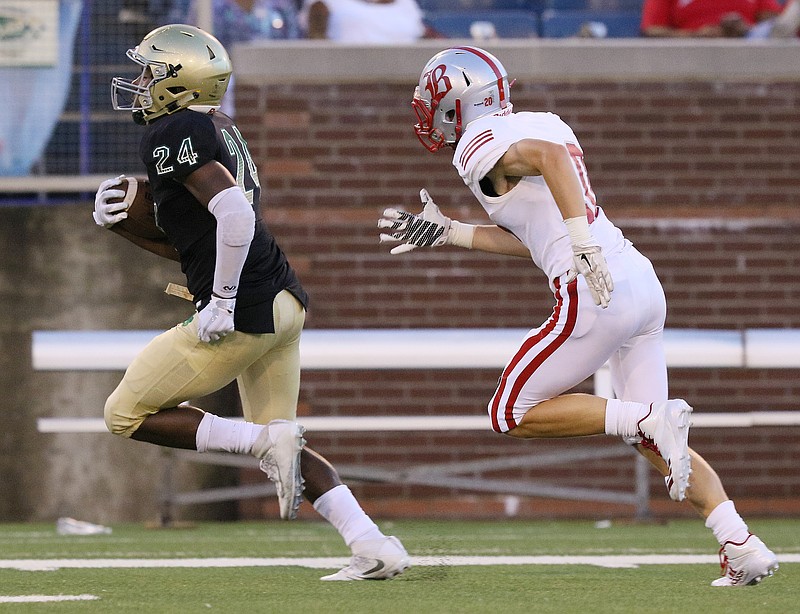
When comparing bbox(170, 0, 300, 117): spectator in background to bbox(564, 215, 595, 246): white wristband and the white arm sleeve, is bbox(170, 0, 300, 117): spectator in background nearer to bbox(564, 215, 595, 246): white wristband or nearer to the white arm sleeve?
the white arm sleeve

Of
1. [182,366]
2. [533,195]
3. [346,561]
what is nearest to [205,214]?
[182,366]

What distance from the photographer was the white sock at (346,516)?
462cm

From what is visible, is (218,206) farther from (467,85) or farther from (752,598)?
(752,598)

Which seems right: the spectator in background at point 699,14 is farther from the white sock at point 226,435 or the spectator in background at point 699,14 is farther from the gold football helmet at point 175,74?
the white sock at point 226,435

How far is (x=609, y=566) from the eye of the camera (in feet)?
17.6

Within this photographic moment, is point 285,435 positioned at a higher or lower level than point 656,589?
higher

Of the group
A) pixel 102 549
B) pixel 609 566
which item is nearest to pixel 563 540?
pixel 609 566

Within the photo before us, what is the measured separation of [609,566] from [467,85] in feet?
6.01

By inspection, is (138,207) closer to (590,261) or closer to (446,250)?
(590,261)

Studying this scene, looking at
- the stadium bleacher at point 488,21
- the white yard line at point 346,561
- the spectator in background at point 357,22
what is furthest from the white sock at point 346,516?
the stadium bleacher at point 488,21

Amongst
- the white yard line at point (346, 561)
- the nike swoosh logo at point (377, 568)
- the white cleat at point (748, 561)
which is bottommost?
the white yard line at point (346, 561)

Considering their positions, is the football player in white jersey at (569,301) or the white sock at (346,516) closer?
the football player in white jersey at (569,301)

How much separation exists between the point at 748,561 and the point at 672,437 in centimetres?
43

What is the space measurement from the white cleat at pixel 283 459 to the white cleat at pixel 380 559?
10.1 inches
